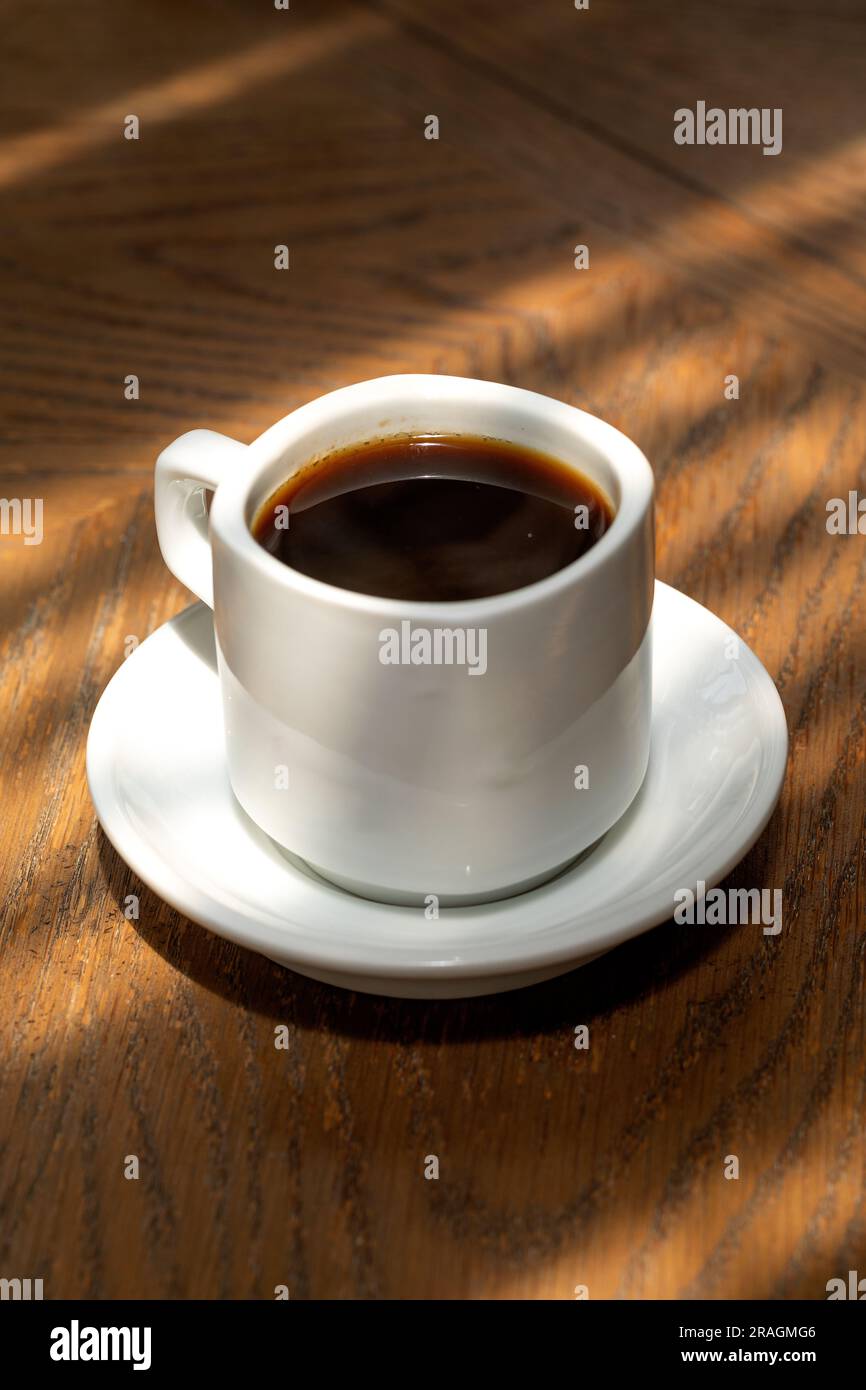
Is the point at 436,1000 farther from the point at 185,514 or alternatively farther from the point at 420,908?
the point at 185,514

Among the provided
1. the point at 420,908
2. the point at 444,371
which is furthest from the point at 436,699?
the point at 444,371

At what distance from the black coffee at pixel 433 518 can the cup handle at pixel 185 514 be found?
5 cm

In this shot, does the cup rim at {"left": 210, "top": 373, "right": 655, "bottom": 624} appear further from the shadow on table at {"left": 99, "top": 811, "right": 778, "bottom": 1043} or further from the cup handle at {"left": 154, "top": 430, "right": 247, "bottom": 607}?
the shadow on table at {"left": 99, "top": 811, "right": 778, "bottom": 1043}

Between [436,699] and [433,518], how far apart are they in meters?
0.11

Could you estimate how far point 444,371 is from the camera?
0.97 m

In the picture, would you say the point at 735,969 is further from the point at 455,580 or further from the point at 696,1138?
the point at 455,580

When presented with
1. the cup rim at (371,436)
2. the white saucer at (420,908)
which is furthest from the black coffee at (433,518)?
the white saucer at (420,908)

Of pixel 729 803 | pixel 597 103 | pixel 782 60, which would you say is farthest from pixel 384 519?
pixel 782 60

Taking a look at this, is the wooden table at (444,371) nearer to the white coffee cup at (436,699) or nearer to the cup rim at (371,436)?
the white coffee cup at (436,699)

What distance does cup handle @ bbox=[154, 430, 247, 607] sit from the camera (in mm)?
656

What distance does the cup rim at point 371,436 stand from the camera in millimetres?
544

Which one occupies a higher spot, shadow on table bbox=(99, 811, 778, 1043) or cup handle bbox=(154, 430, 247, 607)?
cup handle bbox=(154, 430, 247, 607)

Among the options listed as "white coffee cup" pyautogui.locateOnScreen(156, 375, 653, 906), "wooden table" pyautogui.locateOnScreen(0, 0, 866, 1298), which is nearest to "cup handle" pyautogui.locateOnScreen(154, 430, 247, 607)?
→ "white coffee cup" pyautogui.locateOnScreen(156, 375, 653, 906)

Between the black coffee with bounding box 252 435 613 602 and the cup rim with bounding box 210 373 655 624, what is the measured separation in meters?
0.01
